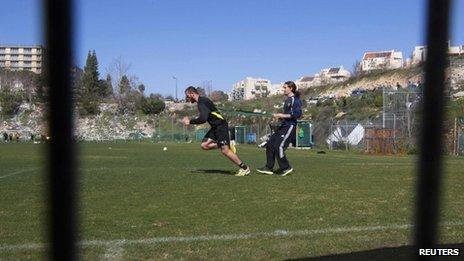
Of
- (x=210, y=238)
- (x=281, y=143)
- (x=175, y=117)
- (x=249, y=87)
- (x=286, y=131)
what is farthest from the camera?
(x=249, y=87)

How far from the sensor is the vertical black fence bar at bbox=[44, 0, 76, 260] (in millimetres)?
2334

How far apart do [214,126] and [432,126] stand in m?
7.78

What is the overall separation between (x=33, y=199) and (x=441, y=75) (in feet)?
17.9

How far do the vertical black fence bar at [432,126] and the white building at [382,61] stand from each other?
91.1 m

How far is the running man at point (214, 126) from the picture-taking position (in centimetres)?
1022

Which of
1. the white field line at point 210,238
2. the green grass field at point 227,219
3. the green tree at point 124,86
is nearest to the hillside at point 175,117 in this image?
the green tree at point 124,86

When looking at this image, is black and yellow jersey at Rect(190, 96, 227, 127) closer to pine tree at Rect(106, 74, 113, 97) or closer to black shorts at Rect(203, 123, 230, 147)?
black shorts at Rect(203, 123, 230, 147)

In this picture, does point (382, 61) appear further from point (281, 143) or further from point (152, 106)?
point (281, 143)

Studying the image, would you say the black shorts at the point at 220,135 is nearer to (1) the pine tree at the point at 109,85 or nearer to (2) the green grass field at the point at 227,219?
(2) the green grass field at the point at 227,219

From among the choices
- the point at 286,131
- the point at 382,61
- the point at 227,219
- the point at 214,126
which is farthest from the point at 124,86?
the point at 227,219

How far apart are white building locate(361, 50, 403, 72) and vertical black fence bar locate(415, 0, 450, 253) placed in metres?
91.1

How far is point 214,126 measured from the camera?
1046 cm

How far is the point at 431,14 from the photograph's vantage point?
8.24 ft

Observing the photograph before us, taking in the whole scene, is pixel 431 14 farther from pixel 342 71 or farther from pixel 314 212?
pixel 342 71
